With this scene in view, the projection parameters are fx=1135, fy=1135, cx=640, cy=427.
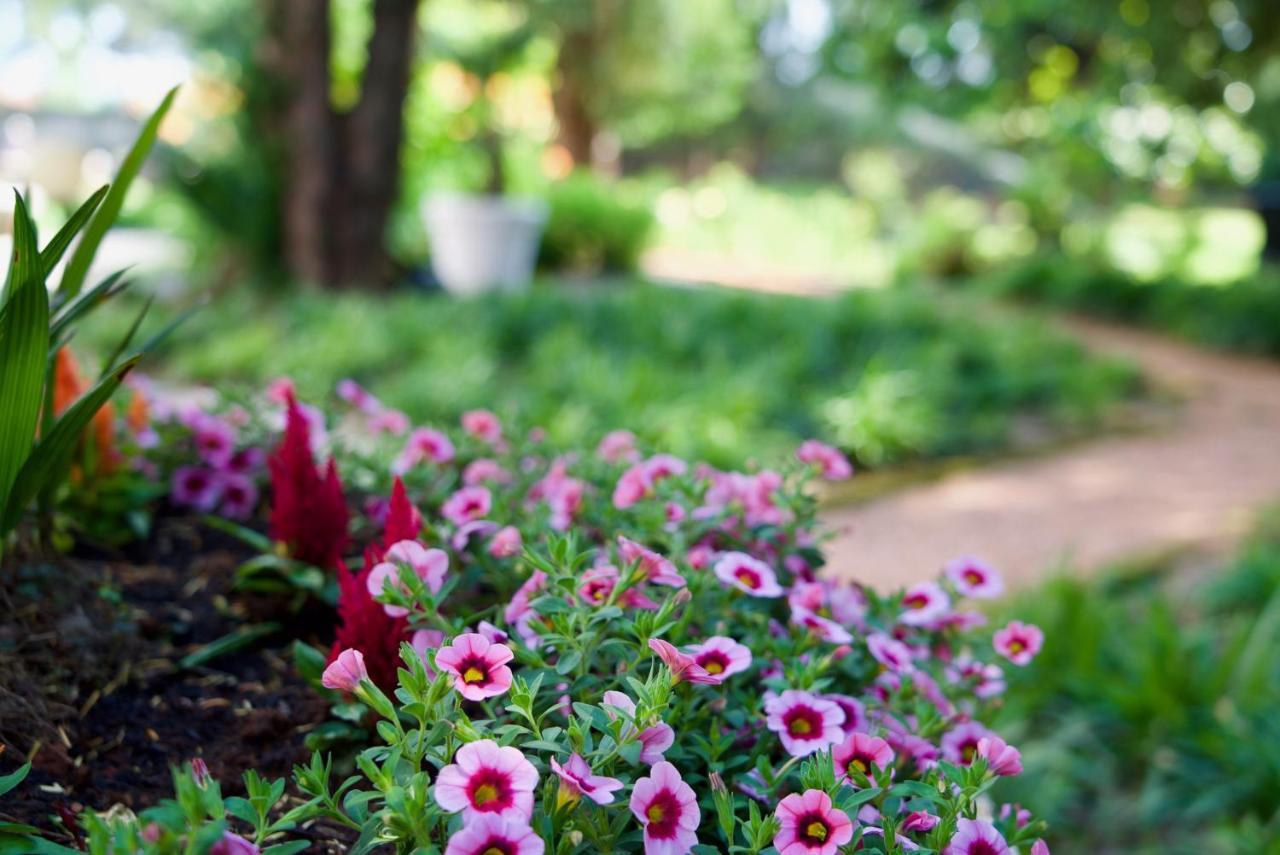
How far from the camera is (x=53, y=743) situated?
105 centimetres

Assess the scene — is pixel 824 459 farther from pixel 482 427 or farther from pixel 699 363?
pixel 699 363

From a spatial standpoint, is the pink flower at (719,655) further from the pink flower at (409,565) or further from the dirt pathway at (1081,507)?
the dirt pathway at (1081,507)

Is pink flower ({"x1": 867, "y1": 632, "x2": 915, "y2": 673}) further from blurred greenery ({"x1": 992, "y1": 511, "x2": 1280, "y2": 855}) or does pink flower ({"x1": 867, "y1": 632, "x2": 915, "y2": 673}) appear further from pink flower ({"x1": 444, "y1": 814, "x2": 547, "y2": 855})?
blurred greenery ({"x1": 992, "y1": 511, "x2": 1280, "y2": 855})

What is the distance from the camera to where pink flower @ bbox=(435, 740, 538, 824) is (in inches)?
29.0

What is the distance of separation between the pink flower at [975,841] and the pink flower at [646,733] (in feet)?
0.73

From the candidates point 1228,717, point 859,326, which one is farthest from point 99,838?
point 859,326

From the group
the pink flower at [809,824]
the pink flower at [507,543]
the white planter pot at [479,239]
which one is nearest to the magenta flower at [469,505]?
the pink flower at [507,543]

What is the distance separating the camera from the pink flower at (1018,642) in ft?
4.04

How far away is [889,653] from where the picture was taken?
1164mm

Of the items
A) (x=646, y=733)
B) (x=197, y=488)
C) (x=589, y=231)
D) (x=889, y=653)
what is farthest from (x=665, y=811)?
(x=589, y=231)

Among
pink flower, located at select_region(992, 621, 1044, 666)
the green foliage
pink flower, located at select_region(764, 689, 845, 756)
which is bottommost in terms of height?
the green foliage

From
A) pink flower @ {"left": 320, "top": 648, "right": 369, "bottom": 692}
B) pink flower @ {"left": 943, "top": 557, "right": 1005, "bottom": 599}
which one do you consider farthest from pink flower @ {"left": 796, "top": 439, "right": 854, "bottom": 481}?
pink flower @ {"left": 320, "top": 648, "right": 369, "bottom": 692}

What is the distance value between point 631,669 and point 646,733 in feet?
0.36

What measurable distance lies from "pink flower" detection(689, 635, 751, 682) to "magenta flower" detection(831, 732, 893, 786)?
11 centimetres
